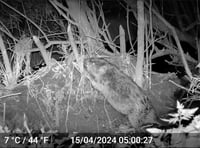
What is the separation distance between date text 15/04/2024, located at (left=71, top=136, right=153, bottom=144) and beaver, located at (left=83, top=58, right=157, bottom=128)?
0.25 metres

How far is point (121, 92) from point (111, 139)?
0.53 m

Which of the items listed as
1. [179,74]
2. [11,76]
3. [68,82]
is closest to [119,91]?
[68,82]

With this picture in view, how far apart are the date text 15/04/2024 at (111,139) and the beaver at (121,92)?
25 centimetres

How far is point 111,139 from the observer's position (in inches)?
63.7

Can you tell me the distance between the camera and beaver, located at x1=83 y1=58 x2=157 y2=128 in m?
1.94

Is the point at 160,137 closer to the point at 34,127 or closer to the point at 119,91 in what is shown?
the point at 119,91

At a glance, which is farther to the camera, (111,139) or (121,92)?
(121,92)

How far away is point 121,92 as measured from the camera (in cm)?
204

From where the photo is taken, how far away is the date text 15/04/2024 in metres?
1.53

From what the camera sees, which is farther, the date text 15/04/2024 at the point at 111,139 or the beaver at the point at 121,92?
the beaver at the point at 121,92

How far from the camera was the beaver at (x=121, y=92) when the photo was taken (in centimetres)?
194

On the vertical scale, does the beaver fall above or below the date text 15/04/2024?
above

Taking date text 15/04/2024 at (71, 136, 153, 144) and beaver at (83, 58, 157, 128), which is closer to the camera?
date text 15/04/2024 at (71, 136, 153, 144)

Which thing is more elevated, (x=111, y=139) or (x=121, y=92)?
(x=121, y=92)
